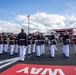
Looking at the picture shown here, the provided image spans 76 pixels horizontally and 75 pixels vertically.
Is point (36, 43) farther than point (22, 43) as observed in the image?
Yes

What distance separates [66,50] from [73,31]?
2854 cm

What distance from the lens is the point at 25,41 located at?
13.9 metres

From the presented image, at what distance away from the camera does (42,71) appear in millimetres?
9695

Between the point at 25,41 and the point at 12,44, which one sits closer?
the point at 25,41

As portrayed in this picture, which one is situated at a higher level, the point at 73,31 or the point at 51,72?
the point at 73,31

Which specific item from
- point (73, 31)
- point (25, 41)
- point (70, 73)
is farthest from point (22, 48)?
point (73, 31)

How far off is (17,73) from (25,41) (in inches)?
187

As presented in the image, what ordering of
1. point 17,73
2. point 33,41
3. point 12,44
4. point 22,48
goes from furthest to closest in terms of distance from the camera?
point 33,41
point 12,44
point 22,48
point 17,73

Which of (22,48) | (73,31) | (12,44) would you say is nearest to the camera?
(22,48)

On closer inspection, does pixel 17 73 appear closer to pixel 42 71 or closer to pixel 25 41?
pixel 42 71

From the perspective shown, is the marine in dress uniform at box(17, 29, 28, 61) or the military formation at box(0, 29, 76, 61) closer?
the marine in dress uniform at box(17, 29, 28, 61)

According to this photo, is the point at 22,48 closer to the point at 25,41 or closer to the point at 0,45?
the point at 25,41

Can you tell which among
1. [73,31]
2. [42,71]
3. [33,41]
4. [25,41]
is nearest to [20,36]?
[25,41]

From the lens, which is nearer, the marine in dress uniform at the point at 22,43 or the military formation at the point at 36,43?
the marine in dress uniform at the point at 22,43
